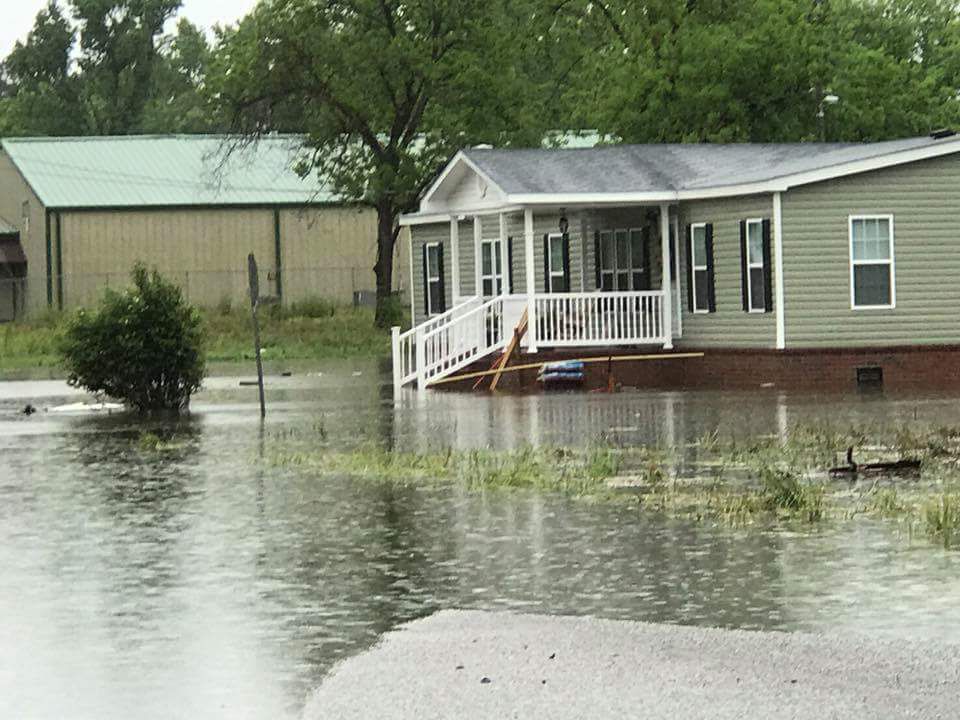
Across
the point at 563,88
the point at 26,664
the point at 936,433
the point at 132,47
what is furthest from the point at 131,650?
the point at 132,47

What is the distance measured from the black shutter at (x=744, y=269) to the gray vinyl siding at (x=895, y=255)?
3.84 ft

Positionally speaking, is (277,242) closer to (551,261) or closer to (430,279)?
(430,279)

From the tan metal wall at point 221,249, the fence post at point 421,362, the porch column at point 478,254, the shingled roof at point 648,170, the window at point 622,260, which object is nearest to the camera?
the shingled roof at point 648,170

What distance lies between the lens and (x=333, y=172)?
64062 millimetres

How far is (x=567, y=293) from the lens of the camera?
4209 cm

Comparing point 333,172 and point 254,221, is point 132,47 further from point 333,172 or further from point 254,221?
point 333,172

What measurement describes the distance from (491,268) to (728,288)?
1014 cm

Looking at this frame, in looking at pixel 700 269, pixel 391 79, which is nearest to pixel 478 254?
pixel 700 269

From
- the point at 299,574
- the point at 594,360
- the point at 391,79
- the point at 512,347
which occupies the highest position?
the point at 391,79

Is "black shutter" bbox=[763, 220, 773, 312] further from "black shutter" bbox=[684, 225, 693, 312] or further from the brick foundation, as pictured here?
"black shutter" bbox=[684, 225, 693, 312]

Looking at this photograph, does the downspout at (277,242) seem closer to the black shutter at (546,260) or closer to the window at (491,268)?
the window at (491,268)

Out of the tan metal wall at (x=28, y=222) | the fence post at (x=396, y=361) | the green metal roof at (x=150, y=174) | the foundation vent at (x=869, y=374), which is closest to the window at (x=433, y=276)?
the fence post at (x=396, y=361)

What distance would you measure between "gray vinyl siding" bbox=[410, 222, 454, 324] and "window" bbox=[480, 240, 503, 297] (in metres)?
2.22

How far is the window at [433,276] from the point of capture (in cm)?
5200
